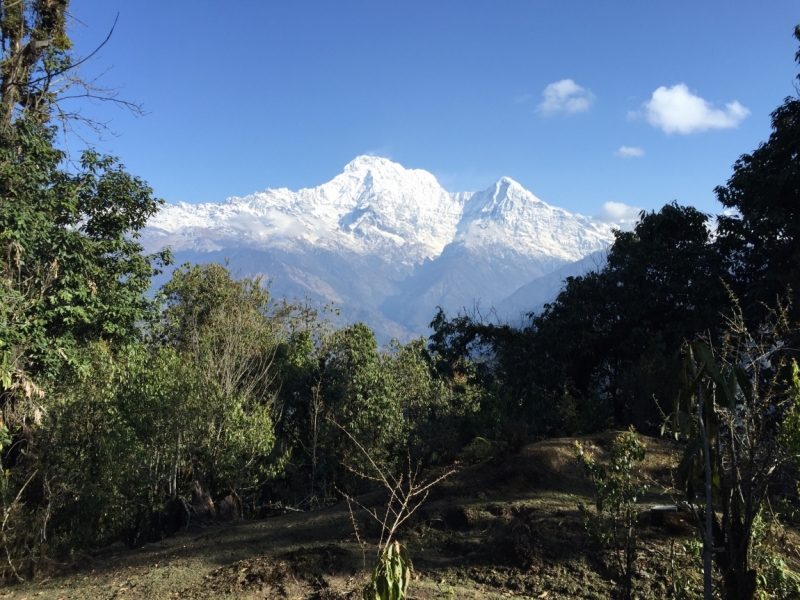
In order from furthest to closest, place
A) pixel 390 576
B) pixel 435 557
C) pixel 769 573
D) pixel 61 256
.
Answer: pixel 61 256, pixel 435 557, pixel 769 573, pixel 390 576

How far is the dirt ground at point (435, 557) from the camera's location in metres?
6.07

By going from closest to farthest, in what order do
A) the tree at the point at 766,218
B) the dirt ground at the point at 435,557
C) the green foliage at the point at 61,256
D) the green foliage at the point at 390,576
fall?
1. the green foliage at the point at 390,576
2. the dirt ground at the point at 435,557
3. the green foliage at the point at 61,256
4. the tree at the point at 766,218

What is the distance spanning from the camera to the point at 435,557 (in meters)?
7.05

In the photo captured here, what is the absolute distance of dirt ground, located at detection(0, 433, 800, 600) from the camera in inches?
239

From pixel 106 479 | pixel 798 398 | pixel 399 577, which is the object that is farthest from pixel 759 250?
pixel 106 479

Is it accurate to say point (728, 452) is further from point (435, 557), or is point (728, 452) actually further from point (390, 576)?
point (435, 557)

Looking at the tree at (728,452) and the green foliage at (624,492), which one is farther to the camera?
the green foliage at (624,492)

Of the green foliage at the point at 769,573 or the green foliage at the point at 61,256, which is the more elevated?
the green foliage at the point at 61,256

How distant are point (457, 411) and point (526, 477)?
561 inches

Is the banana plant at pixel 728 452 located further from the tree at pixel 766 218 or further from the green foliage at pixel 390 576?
the tree at pixel 766 218

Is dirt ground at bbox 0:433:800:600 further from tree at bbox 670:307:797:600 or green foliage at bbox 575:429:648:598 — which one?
tree at bbox 670:307:797:600

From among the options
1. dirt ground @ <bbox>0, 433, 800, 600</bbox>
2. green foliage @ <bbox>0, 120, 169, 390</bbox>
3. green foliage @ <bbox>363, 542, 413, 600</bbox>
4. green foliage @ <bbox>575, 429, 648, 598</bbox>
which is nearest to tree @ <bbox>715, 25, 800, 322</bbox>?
dirt ground @ <bbox>0, 433, 800, 600</bbox>

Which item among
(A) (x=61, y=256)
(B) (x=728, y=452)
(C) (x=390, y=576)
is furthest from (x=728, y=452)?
(A) (x=61, y=256)

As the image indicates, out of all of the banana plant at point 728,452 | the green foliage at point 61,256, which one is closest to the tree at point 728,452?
the banana plant at point 728,452
